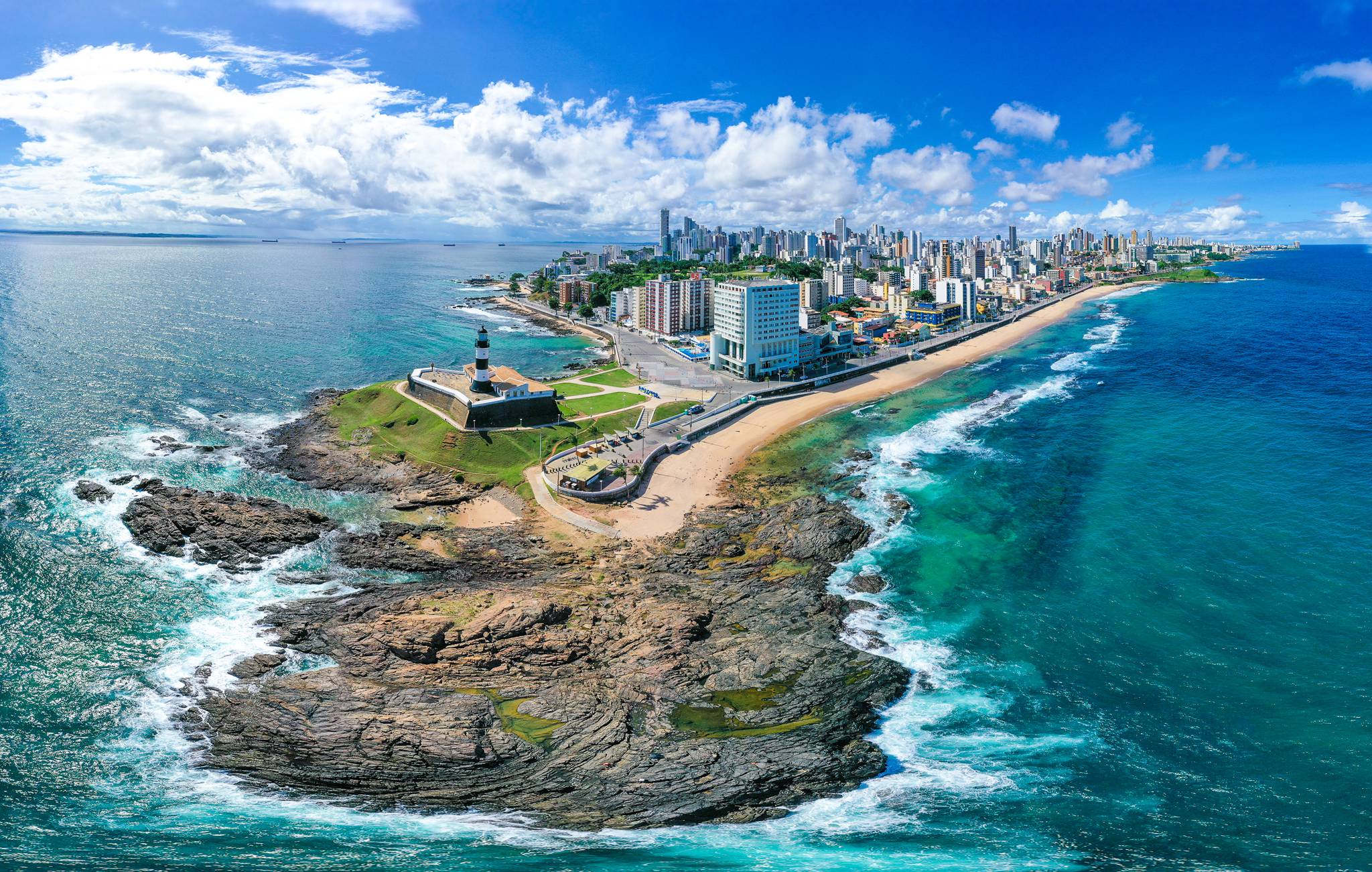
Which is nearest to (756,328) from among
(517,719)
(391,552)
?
(391,552)

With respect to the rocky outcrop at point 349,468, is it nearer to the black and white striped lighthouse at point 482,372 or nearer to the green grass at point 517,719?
the black and white striped lighthouse at point 482,372

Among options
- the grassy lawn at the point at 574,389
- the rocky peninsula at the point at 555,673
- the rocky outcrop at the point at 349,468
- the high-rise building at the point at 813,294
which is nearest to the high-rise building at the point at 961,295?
the high-rise building at the point at 813,294

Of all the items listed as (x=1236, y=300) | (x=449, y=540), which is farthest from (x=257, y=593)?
(x=1236, y=300)

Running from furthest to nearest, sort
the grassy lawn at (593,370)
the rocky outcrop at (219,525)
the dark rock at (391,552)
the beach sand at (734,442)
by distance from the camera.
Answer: the grassy lawn at (593,370) < the beach sand at (734,442) < the rocky outcrop at (219,525) < the dark rock at (391,552)

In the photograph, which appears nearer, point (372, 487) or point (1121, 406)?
point (372, 487)

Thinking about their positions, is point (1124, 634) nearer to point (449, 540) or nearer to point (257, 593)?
point (449, 540)

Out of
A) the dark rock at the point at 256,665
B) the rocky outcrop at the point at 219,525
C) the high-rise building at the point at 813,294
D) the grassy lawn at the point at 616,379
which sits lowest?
the dark rock at the point at 256,665

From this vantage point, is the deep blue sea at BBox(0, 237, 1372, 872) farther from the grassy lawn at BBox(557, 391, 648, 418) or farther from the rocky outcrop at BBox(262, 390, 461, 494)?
the grassy lawn at BBox(557, 391, 648, 418)
